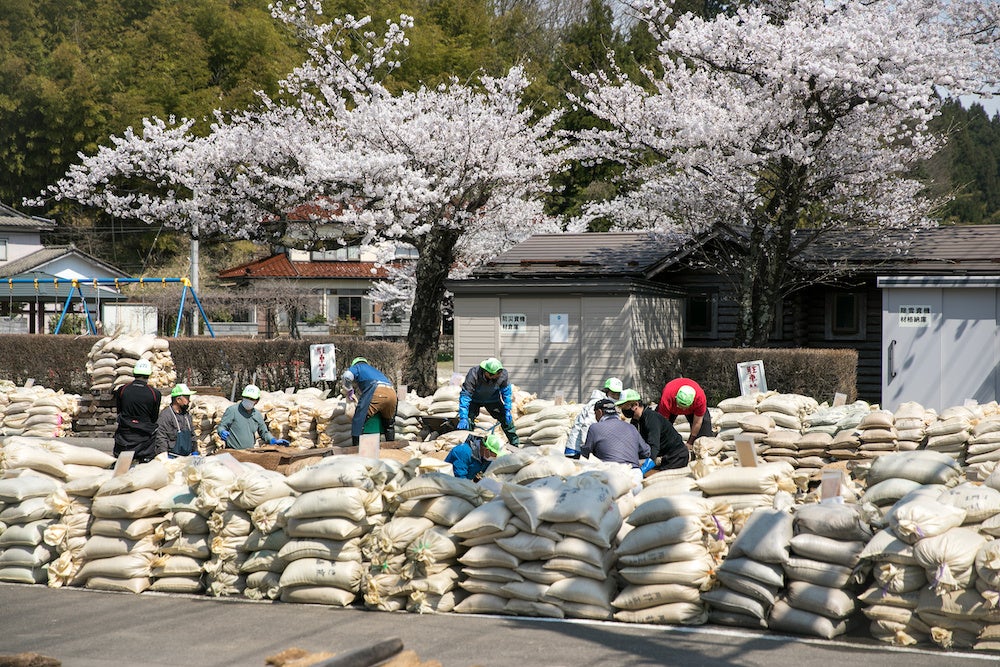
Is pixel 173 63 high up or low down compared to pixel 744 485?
up

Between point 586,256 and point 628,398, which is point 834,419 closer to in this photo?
point 628,398

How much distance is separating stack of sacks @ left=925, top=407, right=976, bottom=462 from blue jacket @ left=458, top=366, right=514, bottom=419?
4.76m

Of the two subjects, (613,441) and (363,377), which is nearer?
A: (613,441)

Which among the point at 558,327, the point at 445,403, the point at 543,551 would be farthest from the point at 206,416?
the point at 543,551

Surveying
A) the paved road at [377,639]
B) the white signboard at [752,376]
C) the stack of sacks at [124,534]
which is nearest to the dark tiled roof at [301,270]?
the white signboard at [752,376]

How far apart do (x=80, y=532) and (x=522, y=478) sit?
3.60 metres

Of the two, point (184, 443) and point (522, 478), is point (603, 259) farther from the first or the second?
point (522, 478)

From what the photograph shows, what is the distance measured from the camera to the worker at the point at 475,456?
29.3 feet

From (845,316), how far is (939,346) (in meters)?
5.38

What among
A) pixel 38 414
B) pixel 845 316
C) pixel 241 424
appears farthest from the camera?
pixel 845 316

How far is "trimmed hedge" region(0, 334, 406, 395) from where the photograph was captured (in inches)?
820

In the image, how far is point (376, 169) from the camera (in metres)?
21.4

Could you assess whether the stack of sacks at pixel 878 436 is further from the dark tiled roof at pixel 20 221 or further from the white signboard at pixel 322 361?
the dark tiled roof at pixel 20 221

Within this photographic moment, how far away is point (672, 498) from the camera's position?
23.1 ft
